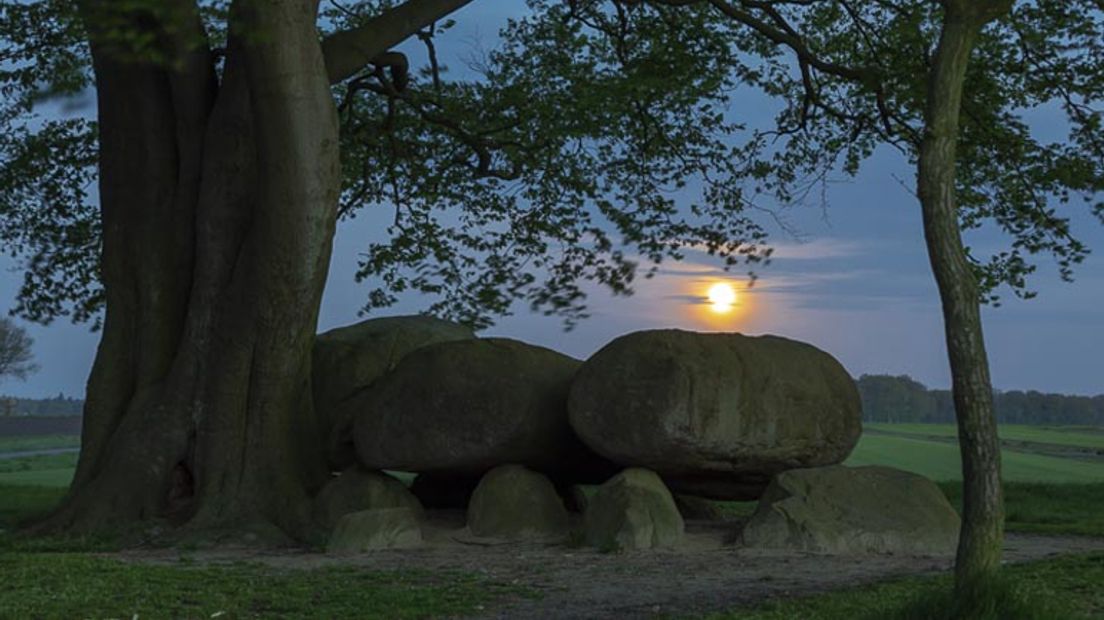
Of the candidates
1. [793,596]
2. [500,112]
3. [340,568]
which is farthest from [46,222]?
[793,596]

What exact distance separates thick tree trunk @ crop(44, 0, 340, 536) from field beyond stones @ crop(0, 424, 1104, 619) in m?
1.38

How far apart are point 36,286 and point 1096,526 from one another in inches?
772

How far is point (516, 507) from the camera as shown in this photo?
1562 centimetres

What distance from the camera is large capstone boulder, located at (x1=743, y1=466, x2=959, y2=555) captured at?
14.1 meters

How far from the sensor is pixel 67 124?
77.2ft

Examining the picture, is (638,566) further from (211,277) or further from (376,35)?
(376,35)

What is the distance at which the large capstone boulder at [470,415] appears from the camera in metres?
16.2

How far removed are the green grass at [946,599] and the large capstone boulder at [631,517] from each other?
11.3ft

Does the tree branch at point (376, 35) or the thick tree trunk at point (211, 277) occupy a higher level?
the tree branch at point (376, 35)

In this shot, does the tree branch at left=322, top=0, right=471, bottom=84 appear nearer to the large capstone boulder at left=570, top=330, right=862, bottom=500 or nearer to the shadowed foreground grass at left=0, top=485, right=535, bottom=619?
the large capstone boulder at left=570, top=330, right=862, bottom=500

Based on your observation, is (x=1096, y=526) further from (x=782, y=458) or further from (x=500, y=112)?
(x=500, y=112)

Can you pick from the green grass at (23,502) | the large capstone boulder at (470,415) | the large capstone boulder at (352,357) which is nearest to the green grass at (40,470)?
the green grass at (23,502)

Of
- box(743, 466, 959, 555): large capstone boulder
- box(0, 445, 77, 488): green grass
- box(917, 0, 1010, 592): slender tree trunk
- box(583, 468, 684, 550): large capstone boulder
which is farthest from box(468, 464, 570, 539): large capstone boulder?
box(0, 445, 77, 488): green grass

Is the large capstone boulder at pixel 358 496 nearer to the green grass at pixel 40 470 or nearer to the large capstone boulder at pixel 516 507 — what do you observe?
the large capstone boulder at pixel 516 507
